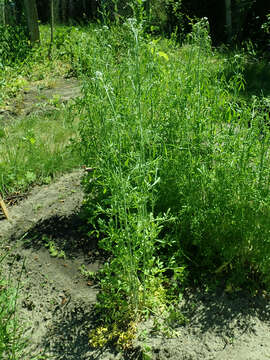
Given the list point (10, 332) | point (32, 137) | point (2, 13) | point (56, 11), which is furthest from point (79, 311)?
point (56, 11)

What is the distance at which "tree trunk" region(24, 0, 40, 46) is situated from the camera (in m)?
8.05

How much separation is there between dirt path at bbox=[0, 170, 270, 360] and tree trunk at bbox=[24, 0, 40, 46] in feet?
20.3

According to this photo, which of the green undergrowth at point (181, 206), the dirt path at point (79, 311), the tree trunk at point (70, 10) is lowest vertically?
the dirt path at point (79, 311)

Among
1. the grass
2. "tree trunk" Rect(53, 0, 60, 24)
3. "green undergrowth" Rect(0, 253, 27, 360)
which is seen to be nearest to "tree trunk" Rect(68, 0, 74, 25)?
"tree trunk" Rect(53, 0, 60, 24)

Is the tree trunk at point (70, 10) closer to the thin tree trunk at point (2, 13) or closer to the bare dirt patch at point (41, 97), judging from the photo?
the thin tree trunk at point (2, 13)

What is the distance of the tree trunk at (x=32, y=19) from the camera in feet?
26.4

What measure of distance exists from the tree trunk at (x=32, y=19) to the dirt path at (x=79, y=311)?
619cm

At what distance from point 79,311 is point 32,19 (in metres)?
7.22

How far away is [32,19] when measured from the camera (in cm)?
816

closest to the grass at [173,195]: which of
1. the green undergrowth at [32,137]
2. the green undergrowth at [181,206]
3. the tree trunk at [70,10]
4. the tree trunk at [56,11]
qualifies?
the green undergrowth at [181,206]

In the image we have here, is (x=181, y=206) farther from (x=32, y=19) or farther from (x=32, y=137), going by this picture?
(x=32, y=19)

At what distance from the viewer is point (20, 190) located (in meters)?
3.86

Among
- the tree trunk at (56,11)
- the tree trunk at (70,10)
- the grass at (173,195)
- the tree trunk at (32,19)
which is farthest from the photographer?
the tree trunk at (70,10)

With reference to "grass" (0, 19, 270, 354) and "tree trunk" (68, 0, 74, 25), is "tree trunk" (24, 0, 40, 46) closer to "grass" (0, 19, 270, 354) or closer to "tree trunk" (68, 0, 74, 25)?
"tree trunk" (68, 0, 74, 25)
